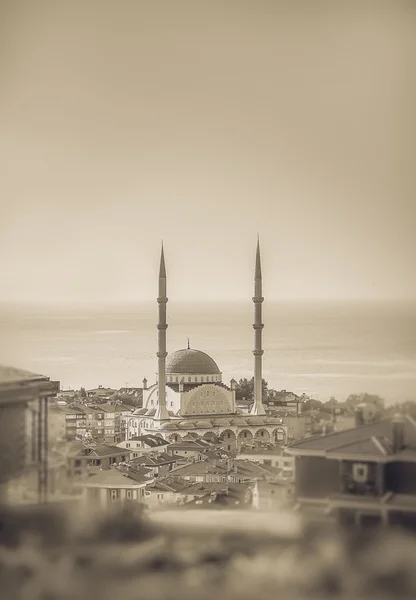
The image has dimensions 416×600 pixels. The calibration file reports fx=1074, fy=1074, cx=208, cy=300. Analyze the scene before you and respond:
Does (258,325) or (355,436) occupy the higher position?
(258,325)

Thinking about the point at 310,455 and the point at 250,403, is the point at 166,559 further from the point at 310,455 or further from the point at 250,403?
the point at 250,403

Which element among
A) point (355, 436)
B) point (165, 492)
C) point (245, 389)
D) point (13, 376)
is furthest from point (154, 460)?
point (355, 436)

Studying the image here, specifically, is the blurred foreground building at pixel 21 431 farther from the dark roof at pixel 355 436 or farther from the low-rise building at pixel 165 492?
the dark roof at pixel 355 436

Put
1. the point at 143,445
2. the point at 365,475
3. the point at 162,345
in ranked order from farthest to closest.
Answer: the point at 162,345 → the point at 143,445 → the point at 365,475

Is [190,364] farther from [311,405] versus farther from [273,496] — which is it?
[273,496]

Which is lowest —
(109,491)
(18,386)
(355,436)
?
(109,491)

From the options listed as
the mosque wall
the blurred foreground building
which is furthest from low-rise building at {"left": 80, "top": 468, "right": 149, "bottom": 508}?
the mosque wall

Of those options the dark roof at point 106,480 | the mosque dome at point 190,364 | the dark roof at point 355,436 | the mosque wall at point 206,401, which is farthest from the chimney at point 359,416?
the mosque wall at point 206,401
